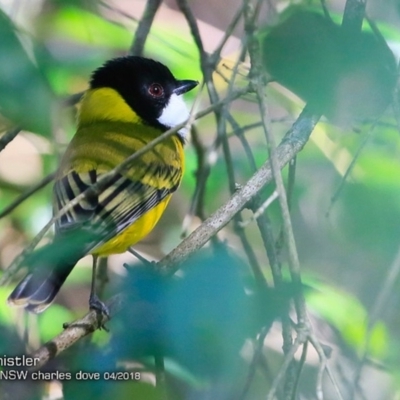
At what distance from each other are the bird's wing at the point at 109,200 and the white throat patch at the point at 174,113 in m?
0.25

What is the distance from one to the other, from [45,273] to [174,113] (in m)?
0.83

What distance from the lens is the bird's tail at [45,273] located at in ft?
2.07

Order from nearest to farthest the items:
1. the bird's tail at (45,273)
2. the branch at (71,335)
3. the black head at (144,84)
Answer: the bird's tail at (45,273), the branch at (71,335), the black head at (144,84)

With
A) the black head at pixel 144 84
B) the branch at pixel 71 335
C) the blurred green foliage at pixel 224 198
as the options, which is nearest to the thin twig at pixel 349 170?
the blurred green foliage at pixel 224 198

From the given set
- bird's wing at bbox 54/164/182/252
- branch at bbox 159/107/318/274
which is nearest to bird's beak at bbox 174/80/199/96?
bird's wing at bbox 54/164/182/252

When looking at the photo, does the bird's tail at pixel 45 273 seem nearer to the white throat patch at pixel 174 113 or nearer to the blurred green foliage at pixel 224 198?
the blurred green foliage at pixel 224 198

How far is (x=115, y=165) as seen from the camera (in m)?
1.17

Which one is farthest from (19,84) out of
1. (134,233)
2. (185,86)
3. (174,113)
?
(174,113)

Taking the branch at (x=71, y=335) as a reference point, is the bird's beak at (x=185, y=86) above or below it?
above

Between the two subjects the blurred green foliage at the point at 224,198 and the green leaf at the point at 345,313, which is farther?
the green leaf at the point at 345,313

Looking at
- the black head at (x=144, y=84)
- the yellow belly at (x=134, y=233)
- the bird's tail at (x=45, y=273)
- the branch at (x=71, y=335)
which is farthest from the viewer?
the black head at (x=144, y=84)

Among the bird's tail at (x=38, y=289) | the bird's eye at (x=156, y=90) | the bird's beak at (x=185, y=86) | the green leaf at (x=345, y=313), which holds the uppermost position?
the bird's beak at (x=185, y=86)

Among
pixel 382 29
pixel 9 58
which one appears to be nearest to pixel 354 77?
pixel 382 29

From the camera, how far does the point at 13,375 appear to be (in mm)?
925
